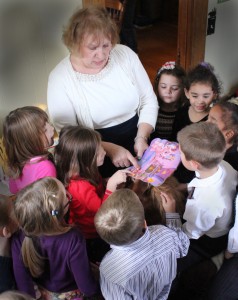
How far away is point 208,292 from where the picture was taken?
1481mm

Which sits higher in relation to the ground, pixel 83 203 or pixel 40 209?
pixel 40 209

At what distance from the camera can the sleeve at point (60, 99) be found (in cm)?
182

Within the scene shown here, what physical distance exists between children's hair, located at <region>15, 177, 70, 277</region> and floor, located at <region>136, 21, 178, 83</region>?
113 inches

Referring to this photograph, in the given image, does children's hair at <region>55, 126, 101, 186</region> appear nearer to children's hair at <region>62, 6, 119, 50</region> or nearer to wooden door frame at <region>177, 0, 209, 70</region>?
children's hair at <region>62, 6, 119, 50</region>

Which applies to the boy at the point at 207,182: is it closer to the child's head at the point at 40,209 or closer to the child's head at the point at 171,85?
the child's head at the point at 40,209

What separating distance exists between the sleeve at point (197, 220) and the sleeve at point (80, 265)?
1.59ft

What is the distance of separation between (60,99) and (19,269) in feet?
2.91

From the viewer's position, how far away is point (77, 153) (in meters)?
1.58

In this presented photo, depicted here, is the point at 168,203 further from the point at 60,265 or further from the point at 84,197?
the point at 60,265

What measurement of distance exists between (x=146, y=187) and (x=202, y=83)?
815mm

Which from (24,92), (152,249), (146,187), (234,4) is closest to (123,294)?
(152,249)

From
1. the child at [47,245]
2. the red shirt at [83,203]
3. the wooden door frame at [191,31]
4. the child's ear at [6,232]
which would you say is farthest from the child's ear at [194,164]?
the wooden door frame at [191,31]

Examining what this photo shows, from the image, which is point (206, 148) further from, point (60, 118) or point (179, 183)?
point (60, 118)

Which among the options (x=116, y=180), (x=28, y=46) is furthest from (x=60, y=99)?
(x=28, y=46)
